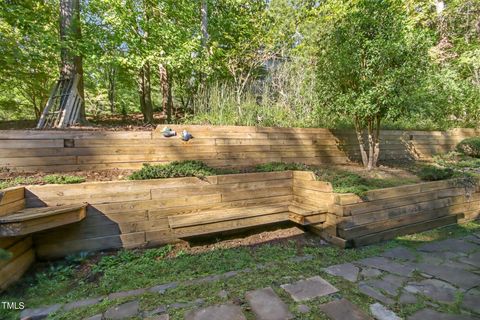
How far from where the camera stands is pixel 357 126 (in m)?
4.33

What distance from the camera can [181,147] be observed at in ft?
12.1

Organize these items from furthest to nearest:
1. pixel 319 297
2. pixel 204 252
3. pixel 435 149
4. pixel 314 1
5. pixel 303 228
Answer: pixel 314 1 → pixel 435 149 → pixel 303 228 → pixel 204 252 → pixel 319 297

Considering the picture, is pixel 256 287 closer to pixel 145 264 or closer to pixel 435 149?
pixel 145 264

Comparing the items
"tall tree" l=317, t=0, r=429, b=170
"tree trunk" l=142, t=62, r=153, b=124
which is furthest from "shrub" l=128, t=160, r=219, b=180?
"tree trunk" l=142, t=62, r=153, b=124

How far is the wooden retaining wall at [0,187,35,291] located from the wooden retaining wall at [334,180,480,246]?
3069 millimetres

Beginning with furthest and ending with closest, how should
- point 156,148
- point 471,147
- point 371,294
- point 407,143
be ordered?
point 471,147 → point 407,143 → point 156,148 → point 371,294

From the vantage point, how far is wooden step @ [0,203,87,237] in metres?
1.83

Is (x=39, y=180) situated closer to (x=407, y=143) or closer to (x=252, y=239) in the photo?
(x=252, y=239)

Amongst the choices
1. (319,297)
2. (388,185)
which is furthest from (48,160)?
(388,185)

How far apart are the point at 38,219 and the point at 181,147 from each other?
1.94 meters

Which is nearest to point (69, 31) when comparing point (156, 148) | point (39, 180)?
point (156, 148)

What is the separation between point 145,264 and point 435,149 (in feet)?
24.2

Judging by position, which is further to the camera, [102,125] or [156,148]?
[102,125]

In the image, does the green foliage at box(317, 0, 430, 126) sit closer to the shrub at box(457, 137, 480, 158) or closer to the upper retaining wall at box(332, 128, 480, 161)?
the upper retaining wall at box(332, 128, 480, 161)
